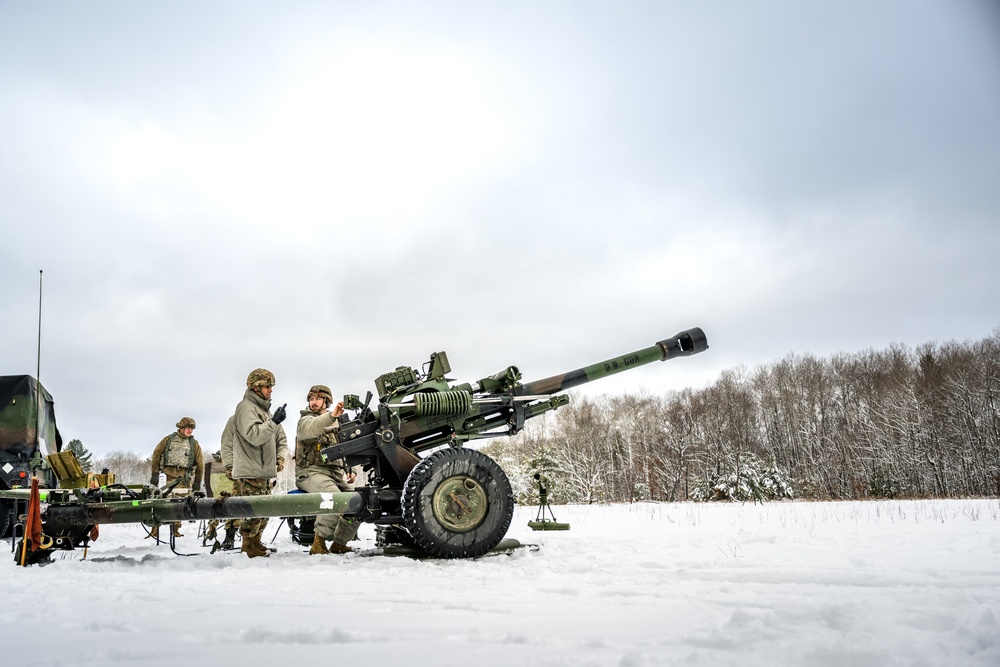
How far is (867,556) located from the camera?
5.09m

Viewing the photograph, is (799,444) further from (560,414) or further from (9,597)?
(9,597)

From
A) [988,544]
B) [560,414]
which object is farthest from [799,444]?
[988,544]

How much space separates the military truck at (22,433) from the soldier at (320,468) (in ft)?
16.7

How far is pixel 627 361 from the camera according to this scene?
8055 mm

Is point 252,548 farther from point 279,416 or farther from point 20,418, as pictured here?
point 20,418

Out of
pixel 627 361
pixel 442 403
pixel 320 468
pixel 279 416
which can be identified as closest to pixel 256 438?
pixel 279 416

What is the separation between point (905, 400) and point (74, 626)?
38780mm

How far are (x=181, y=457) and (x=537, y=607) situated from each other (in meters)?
8.90

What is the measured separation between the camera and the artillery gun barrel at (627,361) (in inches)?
300

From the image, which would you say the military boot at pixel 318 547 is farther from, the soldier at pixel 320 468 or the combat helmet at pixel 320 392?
the combat helmet at pixel 320 392

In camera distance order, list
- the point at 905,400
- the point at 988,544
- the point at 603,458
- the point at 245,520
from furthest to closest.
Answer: the point at 603,458
the point at 905,400
the point at 245,520
the point at 988,544

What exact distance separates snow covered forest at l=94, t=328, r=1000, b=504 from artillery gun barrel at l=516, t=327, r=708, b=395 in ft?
65.8

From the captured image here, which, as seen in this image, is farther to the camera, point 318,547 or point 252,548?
point 318,547

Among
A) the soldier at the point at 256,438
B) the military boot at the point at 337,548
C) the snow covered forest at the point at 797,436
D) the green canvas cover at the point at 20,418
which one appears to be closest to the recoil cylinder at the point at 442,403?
the soldier at the point at 256,438
